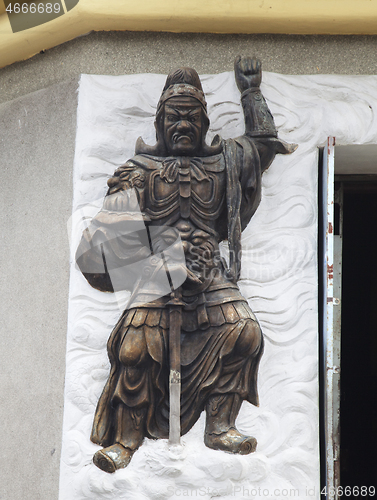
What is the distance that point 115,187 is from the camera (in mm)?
3107

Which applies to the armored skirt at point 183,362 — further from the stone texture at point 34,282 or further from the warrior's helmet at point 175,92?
the warrior's helmet at point 175,92

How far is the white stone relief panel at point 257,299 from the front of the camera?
2.93 m

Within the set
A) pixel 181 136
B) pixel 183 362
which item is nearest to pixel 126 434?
pixel 183 362

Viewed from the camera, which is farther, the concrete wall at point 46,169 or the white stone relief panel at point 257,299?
the concrete wall at point 46,169

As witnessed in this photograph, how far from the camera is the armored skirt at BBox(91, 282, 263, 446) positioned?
9.61ft

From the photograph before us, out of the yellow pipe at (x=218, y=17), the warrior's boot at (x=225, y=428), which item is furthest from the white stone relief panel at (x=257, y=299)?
the yellow pipe at (x=218, y=17)

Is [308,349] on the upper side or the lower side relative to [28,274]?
lower

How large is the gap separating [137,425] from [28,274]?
996mm

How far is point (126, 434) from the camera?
2.92 metres

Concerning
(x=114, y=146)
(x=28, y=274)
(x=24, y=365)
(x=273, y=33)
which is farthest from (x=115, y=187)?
(x=273, y=33)

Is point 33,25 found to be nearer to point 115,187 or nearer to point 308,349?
point 115,187

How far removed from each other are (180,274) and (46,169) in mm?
1009

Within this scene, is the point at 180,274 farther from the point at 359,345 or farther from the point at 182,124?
the point at 359,345

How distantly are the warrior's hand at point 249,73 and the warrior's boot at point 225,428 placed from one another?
149cm
